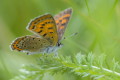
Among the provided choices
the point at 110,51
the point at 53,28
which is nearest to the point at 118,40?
the point at 110,51

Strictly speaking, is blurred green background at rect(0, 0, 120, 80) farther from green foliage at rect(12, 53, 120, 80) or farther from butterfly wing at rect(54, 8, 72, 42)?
green foliage at rect(12, 53, 120, 80)

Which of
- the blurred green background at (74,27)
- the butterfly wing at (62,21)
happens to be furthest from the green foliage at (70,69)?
the blurred green background at (74,27)

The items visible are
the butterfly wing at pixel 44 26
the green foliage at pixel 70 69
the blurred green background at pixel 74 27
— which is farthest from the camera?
the blurred green background at pixel 74 27

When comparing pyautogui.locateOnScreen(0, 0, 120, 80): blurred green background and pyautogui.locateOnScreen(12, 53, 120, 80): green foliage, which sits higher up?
pyautogui.locateOnScreen(0, 0, 120, 80): blurred green background

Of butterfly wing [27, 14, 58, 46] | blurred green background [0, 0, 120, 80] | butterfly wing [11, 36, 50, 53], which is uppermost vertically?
blurred green background [0, 0, 120, 80]

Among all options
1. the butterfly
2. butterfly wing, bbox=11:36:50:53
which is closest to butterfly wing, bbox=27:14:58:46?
the butterfly

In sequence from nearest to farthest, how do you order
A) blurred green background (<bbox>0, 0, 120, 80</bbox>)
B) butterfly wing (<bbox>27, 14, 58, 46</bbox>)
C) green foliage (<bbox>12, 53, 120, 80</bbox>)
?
green foliage (<bbox>12, 53, 120, 80</bbox>), butterfly wing (<bbox>27, 14, 58, 46</bbox>), blurred green background (<bbox>0, 0, 120, 80</bbox>)

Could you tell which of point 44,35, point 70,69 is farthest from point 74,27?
point 70,69

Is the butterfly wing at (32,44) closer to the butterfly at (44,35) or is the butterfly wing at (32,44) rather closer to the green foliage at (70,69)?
the butterfly at (44,35)
